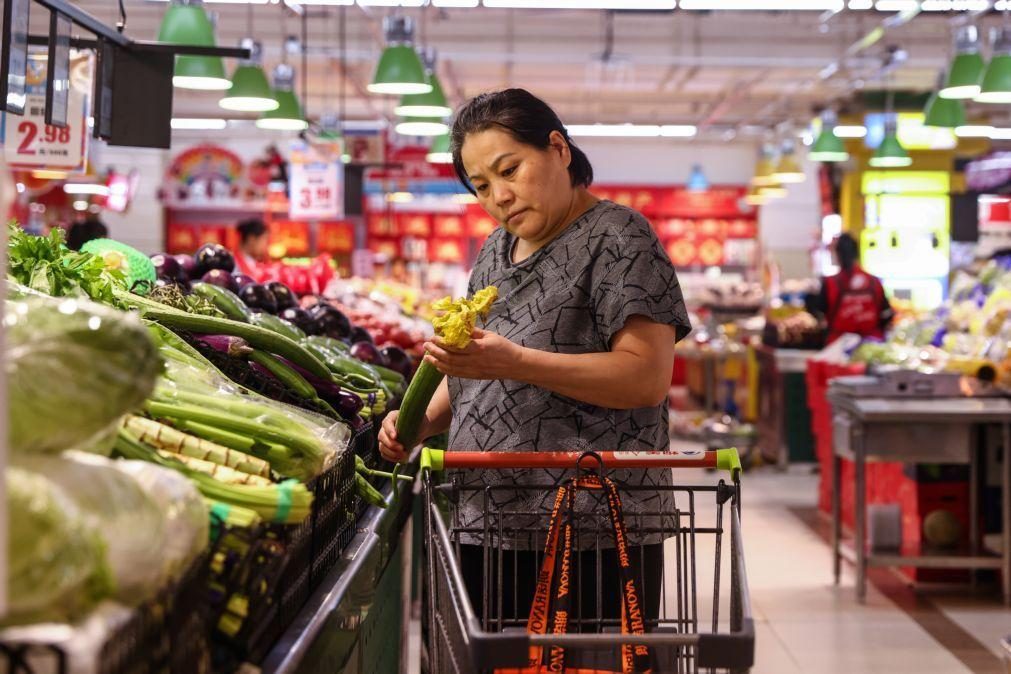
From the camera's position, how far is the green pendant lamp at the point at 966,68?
27.6ft

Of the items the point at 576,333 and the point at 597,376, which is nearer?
the point at 597,376

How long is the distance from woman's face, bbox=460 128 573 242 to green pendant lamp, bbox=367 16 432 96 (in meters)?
5.66

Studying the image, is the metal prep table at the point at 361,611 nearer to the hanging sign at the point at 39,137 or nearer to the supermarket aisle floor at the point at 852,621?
the supermarket aisle floor at the point at 852,621

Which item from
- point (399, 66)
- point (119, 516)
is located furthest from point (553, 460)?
point (399, 66)

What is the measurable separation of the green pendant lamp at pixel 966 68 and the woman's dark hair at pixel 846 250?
87.9 inches

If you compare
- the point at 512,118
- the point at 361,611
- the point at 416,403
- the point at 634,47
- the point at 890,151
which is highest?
the point at 634,47

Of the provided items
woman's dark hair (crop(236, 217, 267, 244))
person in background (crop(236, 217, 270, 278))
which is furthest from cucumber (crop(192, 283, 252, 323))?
woman's dark hair (crop(236, 217, 267, 244))

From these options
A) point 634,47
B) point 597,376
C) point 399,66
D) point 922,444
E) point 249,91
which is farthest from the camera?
point 634,47

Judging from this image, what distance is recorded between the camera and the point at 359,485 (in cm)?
274

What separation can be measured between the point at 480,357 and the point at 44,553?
3.73ft

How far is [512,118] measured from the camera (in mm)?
2436

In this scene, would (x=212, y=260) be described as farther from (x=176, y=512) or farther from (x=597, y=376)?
(x=176, y=512)

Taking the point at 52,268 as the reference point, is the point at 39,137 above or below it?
above

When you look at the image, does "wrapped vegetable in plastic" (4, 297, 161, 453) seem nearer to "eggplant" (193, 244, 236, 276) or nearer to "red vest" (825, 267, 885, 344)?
"eggplant" (193, 244, 236, 276)
